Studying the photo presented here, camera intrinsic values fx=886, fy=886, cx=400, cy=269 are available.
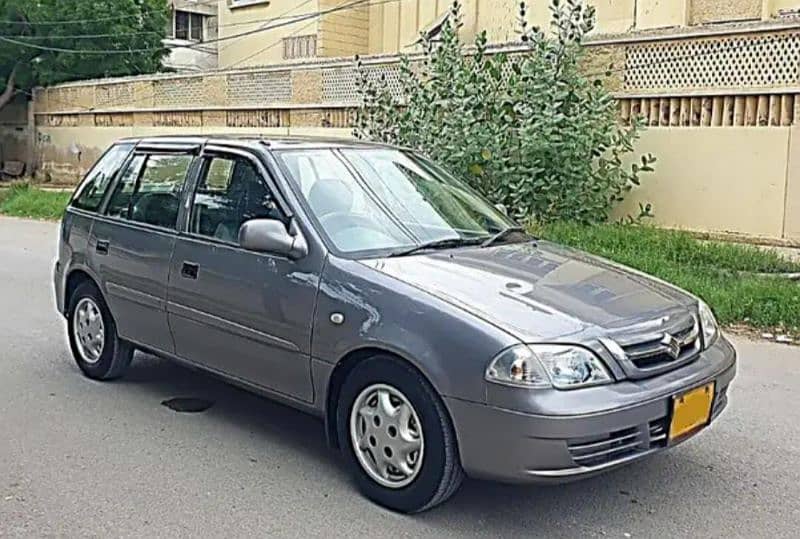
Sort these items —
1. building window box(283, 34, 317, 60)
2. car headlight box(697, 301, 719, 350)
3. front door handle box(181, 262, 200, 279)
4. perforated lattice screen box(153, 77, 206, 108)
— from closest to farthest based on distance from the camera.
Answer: car headlight box(697, 301, 719, 350), front door handle box(181, 262, 200, 279), perforated lattice screen box(153, 77, 206, 108), building window box(283, 34, 317, 60)

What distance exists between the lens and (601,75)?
39.0 feet

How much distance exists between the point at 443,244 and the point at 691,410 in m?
1.44

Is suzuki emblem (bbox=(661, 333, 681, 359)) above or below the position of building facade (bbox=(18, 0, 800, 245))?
below

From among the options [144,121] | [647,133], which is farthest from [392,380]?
[144,121]

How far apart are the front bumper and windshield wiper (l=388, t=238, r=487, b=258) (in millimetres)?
937

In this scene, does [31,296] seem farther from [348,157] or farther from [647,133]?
[647,133]

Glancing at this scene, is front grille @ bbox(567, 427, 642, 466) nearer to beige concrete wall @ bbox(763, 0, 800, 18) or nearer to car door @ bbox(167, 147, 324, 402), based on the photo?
car door @ bbox(167, 147, 324, 402)

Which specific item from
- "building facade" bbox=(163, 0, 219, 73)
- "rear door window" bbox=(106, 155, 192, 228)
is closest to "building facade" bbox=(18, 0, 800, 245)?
"building facade" bbox=(163, 0, 219, 73)

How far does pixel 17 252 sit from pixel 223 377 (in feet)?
29.6

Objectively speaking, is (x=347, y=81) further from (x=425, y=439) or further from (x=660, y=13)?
(x=425, y=439)

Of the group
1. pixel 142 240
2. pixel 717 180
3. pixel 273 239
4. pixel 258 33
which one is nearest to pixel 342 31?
pixel 258 33

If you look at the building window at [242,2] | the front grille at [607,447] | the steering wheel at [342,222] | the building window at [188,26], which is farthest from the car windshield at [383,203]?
the building window at [188,26]

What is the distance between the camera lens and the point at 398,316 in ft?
12.5

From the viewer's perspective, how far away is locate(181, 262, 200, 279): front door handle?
4.87 m
